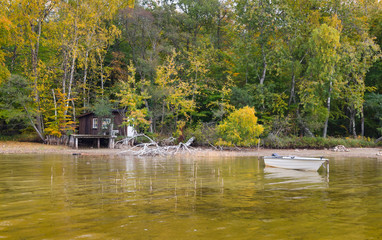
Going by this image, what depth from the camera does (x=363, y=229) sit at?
25.4ft

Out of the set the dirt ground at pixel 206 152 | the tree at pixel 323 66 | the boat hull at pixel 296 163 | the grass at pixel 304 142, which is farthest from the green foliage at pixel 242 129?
the boat hull at pixel 296 163

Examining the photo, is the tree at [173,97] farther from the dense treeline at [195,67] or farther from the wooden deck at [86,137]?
the wooden deck at [86,137]

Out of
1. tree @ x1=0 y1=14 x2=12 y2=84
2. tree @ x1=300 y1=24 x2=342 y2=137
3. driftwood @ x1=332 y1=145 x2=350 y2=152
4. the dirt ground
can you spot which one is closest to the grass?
driftwood @ x1=332 y1=145 x2=350 y2=152

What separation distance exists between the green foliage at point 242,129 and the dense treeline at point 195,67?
1415 millimetres

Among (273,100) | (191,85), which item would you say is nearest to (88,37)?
(191,85)

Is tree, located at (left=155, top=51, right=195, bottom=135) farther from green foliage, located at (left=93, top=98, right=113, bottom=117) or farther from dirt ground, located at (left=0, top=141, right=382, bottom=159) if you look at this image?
dirt ground, located at (left=0, top=141, right=382, bottom=159)

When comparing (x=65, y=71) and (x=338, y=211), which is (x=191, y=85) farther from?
(x=338, y=211)

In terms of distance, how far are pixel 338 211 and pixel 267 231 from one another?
2.95 metres

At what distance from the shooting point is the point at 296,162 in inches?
783

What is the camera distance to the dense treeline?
126ft

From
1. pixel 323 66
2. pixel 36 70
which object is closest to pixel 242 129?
pixel 323 66

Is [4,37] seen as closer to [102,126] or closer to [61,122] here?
[61,122]

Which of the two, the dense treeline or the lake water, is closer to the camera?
the lake water

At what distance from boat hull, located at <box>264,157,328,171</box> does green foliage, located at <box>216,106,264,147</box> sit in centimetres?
1253
